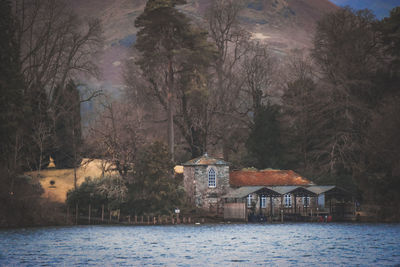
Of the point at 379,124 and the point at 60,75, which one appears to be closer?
the point at 379,124

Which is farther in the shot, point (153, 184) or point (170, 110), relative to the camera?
point (170, 110)

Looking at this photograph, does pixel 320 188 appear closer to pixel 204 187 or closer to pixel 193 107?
pixel 204 187

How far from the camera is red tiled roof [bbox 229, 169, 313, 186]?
7544cm

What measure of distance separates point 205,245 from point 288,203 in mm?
30051

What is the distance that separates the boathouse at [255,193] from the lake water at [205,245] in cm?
441

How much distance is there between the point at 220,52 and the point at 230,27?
4.51 m

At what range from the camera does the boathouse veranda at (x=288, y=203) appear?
71.1m

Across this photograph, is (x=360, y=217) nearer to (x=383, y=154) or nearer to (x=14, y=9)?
(x=383, y=154)

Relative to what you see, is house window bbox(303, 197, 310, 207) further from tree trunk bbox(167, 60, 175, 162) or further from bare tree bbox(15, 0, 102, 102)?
bare tree bbox(15, 0, 102, 102)

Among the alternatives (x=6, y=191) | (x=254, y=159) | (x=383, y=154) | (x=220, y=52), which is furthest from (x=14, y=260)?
(x=220, y=52)

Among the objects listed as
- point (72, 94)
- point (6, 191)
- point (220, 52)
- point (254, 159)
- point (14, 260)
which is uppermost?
point (220, 52)

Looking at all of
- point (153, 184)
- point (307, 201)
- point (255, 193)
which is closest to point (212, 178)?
point (255, 193)

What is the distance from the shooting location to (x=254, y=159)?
84.6 m

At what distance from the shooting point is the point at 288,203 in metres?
77.5
